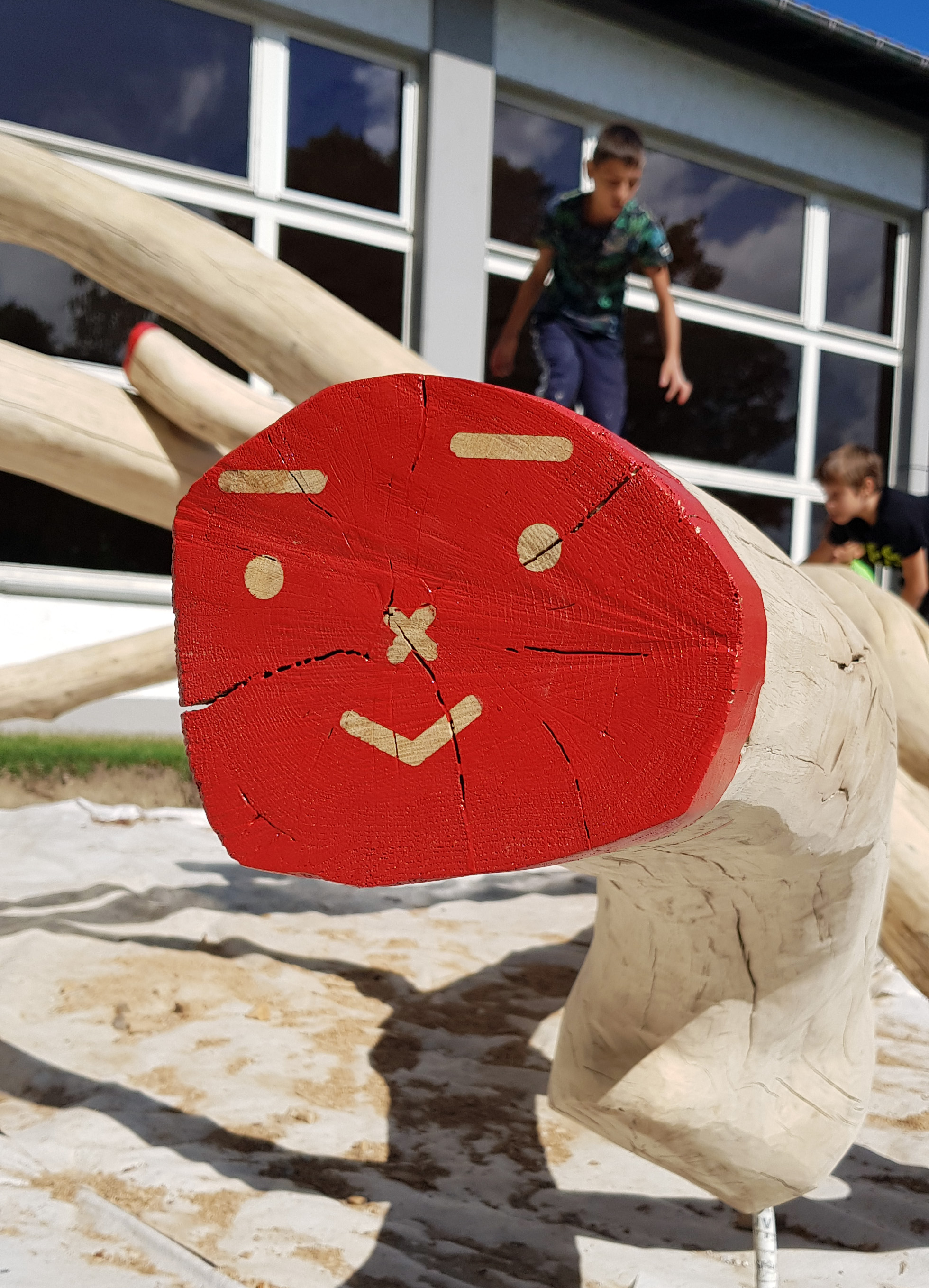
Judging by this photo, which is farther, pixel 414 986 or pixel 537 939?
pixel 537 939

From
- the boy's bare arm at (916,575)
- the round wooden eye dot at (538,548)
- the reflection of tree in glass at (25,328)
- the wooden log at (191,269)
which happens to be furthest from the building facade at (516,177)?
the round wooden eye dot at (538,548)

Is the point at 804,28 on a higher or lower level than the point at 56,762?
higher

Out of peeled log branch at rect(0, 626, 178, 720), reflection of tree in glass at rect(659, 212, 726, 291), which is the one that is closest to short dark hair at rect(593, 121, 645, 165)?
peeled log branch at rect(0, 626, 178, 720)

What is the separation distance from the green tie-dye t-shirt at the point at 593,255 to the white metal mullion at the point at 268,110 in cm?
289

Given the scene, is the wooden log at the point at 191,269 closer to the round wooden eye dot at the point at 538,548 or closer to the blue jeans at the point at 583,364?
the round wooden eye dot at the point at 538,548

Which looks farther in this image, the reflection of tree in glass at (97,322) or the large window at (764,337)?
the large window at (764,337)

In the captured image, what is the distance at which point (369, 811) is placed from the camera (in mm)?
750

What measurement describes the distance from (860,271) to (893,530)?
5121 millimetres

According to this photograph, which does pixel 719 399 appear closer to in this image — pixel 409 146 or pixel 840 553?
pixel 409 146

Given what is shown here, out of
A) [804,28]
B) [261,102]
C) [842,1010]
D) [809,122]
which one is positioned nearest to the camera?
[842,1010]

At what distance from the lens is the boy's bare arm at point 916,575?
10.4 ft

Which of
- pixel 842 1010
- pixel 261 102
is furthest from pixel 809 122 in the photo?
pixel 842 1010

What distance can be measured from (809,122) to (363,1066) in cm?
685

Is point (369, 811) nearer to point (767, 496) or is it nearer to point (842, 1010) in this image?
point (842, 1010)
